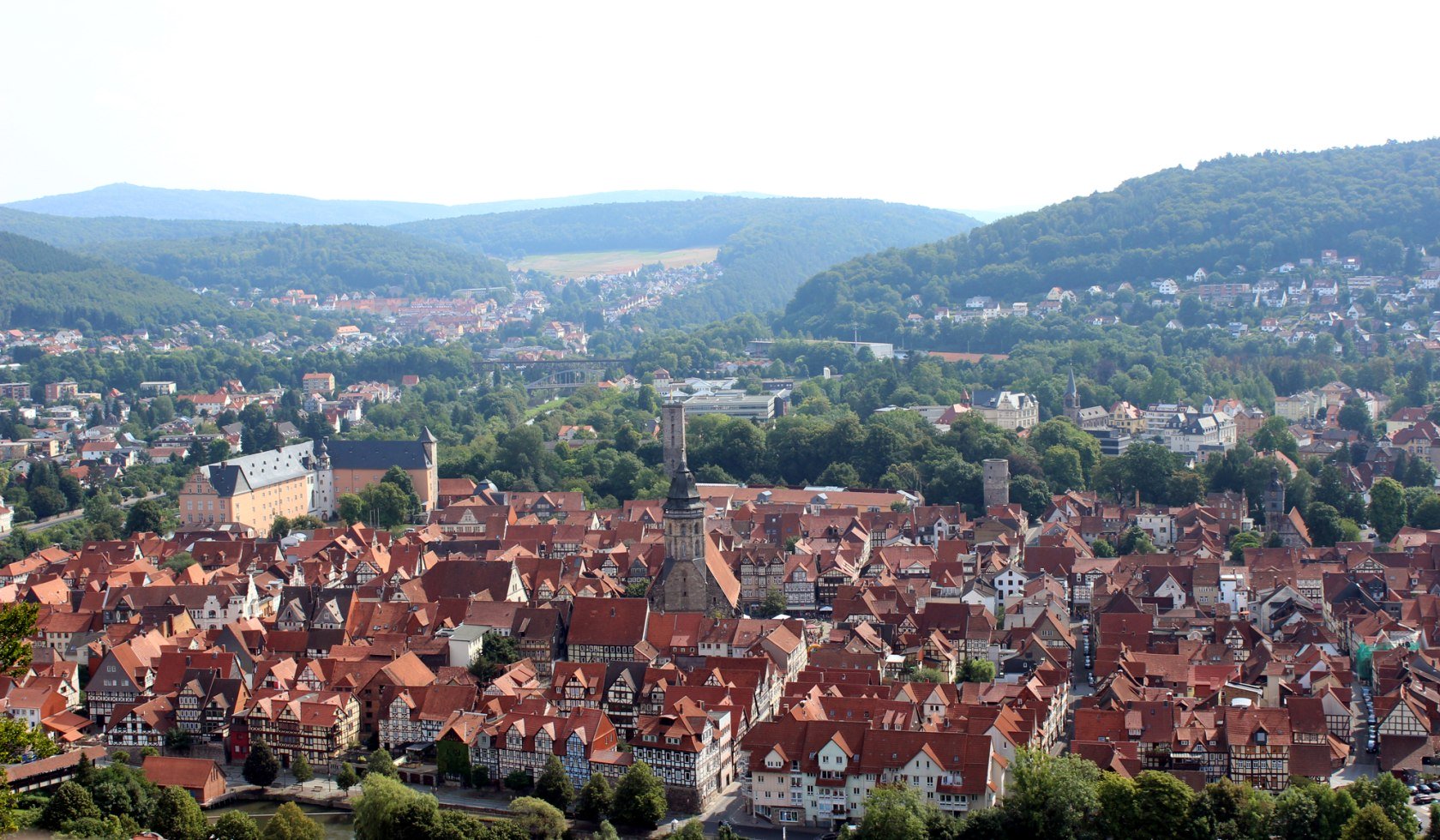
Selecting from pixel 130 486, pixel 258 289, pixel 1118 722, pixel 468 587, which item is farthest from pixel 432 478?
pixel 258 289

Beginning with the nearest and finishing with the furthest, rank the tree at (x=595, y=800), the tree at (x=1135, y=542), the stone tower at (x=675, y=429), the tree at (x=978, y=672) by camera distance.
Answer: the tree at (x=595, y=800) < the tree at (x=978, y=672) < the tree at (x=1135, y=542) < the stone tower at (x=675, y=429)

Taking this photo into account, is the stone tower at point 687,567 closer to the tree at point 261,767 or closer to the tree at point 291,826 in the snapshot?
the tree at point 261,767

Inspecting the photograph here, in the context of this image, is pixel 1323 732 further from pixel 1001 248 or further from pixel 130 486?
pixel 1001 248

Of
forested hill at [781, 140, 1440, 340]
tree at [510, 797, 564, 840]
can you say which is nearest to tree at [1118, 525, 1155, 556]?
tree at [510, 797, 564, 840]

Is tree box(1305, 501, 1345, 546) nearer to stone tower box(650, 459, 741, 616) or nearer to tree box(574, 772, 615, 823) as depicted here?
stone tower box(650, 459, 741, 616)

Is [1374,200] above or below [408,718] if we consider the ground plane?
above

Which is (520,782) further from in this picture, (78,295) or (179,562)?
(78,295)

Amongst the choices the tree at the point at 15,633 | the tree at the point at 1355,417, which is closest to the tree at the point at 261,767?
the tree at the point at 15,633
